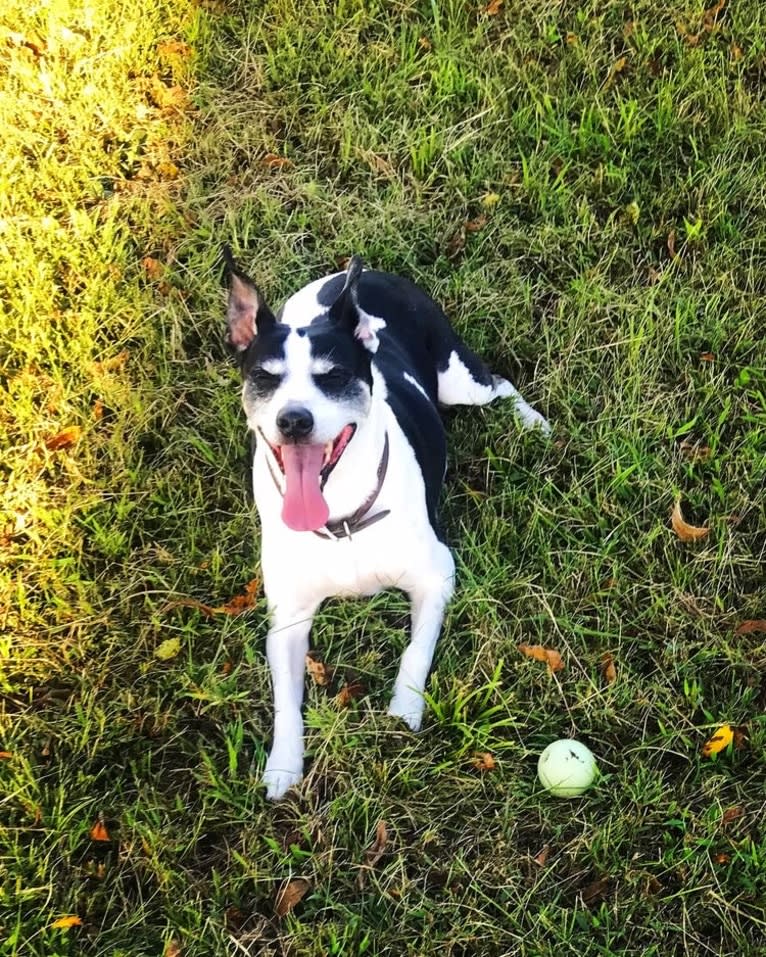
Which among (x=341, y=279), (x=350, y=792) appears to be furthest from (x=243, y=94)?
(x=350, y=792)

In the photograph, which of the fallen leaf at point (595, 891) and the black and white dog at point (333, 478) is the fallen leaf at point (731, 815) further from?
the black and white dog at point (333, 478)

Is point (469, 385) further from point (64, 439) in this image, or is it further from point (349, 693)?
point (64, 439)

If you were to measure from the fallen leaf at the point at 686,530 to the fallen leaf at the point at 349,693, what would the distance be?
4.30ft

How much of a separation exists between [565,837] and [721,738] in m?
0.60

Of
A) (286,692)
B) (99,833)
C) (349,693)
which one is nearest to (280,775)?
(286,692)

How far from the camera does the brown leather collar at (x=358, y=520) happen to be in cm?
322

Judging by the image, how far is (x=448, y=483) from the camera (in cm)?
402

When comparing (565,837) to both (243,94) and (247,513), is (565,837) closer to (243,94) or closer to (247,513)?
(247,513)

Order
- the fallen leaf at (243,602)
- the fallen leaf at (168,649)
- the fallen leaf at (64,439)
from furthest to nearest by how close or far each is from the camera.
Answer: the fallen leaf at (64,439)
the fallen leaf at (243,602)
the fallen leaf at (168,649)

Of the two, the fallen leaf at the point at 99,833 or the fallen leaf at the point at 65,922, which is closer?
the fallen leaf at the point at 65,922

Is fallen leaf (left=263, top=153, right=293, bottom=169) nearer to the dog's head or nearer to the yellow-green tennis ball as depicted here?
the dog's head

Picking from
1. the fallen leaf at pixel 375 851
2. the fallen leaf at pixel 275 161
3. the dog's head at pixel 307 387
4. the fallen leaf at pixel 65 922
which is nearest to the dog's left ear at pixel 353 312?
the dog's head at pixel 307 387

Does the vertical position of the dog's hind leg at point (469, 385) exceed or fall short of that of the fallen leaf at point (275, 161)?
it falls short

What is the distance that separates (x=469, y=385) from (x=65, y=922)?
2.50 m
